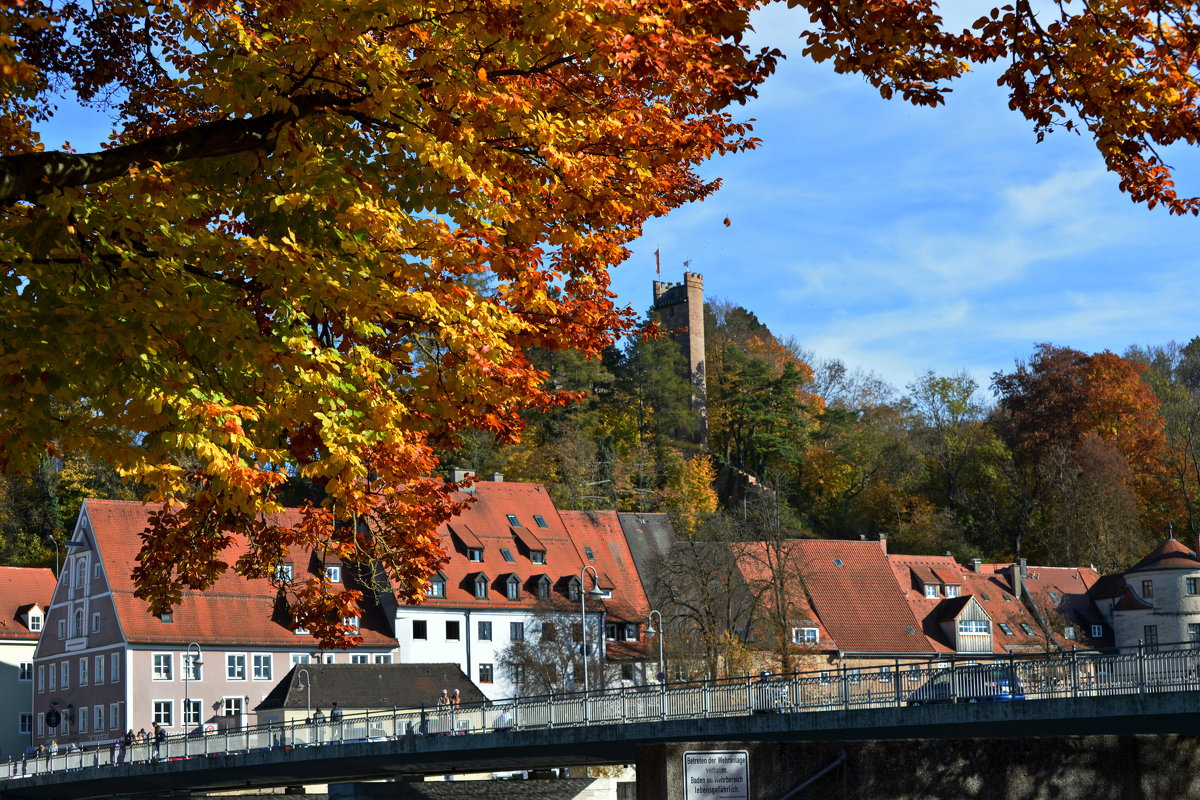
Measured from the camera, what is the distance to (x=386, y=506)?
46.7ft

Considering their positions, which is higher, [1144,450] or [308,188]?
[1144,450]

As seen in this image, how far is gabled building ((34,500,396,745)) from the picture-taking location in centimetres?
6062

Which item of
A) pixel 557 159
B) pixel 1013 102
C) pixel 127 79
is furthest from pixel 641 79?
pixel 127 79

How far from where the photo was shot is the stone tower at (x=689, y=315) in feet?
386

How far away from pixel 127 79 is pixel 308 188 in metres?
3.86

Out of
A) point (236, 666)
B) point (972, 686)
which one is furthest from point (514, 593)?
point (972, 686)

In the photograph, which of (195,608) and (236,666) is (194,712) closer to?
(236,666)

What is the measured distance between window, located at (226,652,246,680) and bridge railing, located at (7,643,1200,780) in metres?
11.4

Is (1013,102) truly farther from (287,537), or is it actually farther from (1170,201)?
(287,537)

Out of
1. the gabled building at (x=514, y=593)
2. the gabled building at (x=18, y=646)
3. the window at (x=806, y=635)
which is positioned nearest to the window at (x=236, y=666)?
the gabled building at (x=514, y=593)

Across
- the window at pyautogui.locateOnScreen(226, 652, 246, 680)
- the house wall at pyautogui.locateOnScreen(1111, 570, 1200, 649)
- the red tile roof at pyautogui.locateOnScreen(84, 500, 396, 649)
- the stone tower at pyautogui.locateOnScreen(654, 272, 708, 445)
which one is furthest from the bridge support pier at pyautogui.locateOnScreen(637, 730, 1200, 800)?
the stone tower at pyautogui.locateOnScreen(654, 272, 708, 445)

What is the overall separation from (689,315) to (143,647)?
69.5 m

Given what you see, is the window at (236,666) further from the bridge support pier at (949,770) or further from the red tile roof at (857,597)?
the bridge support pier at (949,770)

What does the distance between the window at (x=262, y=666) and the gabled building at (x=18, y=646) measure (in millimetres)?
14876
